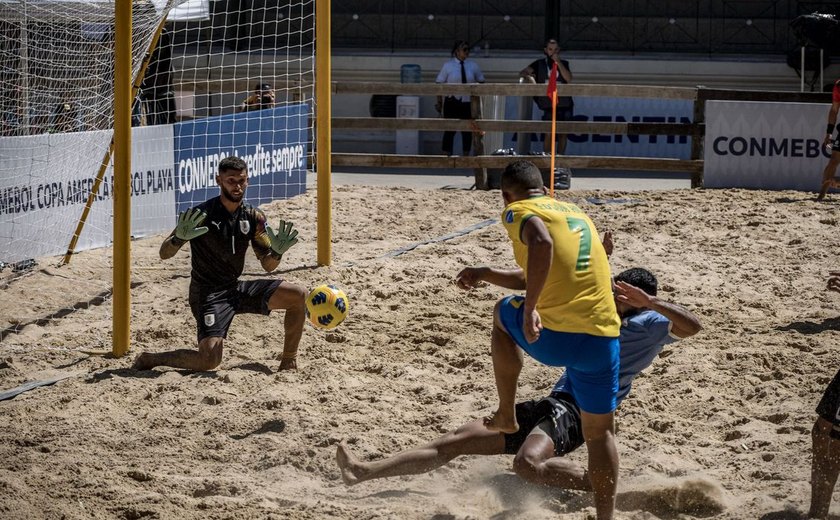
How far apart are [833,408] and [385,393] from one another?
2926 mm

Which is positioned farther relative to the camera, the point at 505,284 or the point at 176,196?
the point at 176,196

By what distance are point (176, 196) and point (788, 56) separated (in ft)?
45.3

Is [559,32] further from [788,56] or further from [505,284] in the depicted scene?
[505,284]

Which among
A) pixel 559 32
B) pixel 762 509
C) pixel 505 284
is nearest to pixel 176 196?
pixel 505 284

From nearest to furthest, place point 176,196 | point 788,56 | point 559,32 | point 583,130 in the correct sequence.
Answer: point 176,196 → point 583,130 → point 788,56 → point 559,32

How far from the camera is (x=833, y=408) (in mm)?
4918

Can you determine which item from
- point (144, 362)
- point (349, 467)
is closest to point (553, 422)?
point (349, 467)

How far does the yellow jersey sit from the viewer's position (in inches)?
189

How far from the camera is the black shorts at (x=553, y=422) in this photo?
211 inches

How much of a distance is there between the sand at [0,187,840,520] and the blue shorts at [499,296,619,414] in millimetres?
691

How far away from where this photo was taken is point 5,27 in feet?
35.2

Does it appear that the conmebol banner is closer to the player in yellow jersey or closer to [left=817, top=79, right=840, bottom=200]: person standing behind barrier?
[left=817, top=79, right=840, bottom=200]: person standing behind barrier

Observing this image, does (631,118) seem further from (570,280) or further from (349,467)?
(570,280)

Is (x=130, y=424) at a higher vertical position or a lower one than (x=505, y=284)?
lower
